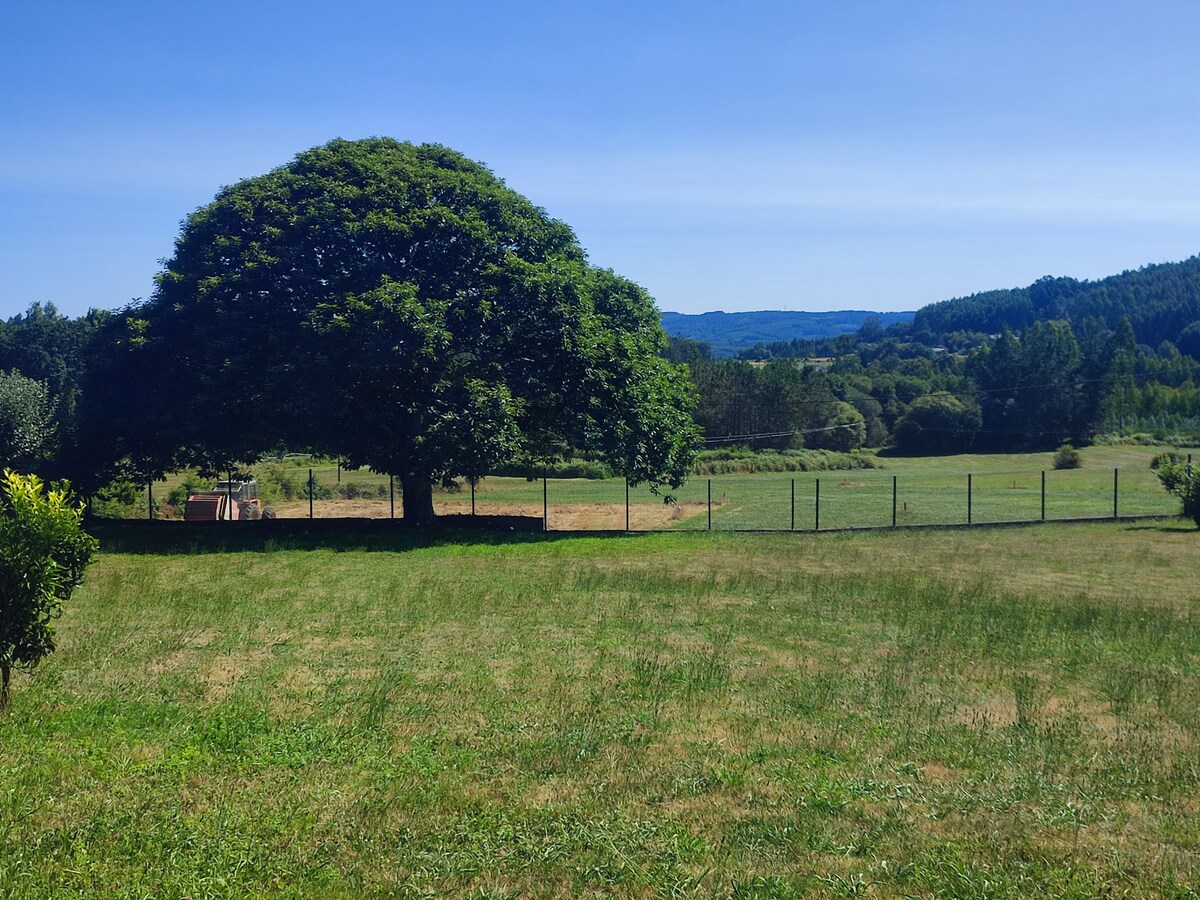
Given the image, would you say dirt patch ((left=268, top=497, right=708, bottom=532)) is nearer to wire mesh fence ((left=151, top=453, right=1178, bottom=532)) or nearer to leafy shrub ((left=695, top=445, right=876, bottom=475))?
wire mesh fence ((left=151, top=453, right=1178, bottom=532))

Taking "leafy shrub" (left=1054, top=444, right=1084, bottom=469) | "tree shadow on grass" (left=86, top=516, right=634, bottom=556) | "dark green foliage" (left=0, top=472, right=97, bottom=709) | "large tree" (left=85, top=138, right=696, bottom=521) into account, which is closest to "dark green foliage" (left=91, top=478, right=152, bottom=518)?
"tree shadow on grass" (left=86, top=516, right=634, bottom=556)

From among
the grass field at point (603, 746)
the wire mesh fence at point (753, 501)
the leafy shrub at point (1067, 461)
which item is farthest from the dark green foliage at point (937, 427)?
the grass field at point (603, 746)

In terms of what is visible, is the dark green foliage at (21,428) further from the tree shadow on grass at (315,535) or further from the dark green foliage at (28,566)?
the dark green foliage at (28,566)

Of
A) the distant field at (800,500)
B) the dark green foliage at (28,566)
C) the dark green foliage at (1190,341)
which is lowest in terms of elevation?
the distant field at (800,500)

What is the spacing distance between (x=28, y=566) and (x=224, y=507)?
23855mm

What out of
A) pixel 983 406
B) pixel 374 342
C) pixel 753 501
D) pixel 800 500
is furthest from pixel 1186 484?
pixel 983 406

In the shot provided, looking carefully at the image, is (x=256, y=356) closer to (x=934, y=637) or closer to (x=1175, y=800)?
(x=934, y=637)

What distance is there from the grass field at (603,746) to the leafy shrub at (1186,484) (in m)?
15.1

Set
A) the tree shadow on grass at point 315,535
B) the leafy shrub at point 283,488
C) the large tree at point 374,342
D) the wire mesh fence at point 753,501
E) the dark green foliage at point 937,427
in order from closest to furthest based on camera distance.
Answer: the tree shadow on grass at point 315,535, the large tree at point 374,342, the wire mesh fence at point 753,501, the leafy shrub at point 283,488, the dark green foliage at point 937,427

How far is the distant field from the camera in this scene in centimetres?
3488

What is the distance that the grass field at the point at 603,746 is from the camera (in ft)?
19.1

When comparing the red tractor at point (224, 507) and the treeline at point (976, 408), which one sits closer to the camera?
the red tractor at point (224, 507)

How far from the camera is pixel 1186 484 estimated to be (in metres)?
29.9

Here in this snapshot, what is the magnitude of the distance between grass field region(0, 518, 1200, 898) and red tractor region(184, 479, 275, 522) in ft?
50.7
